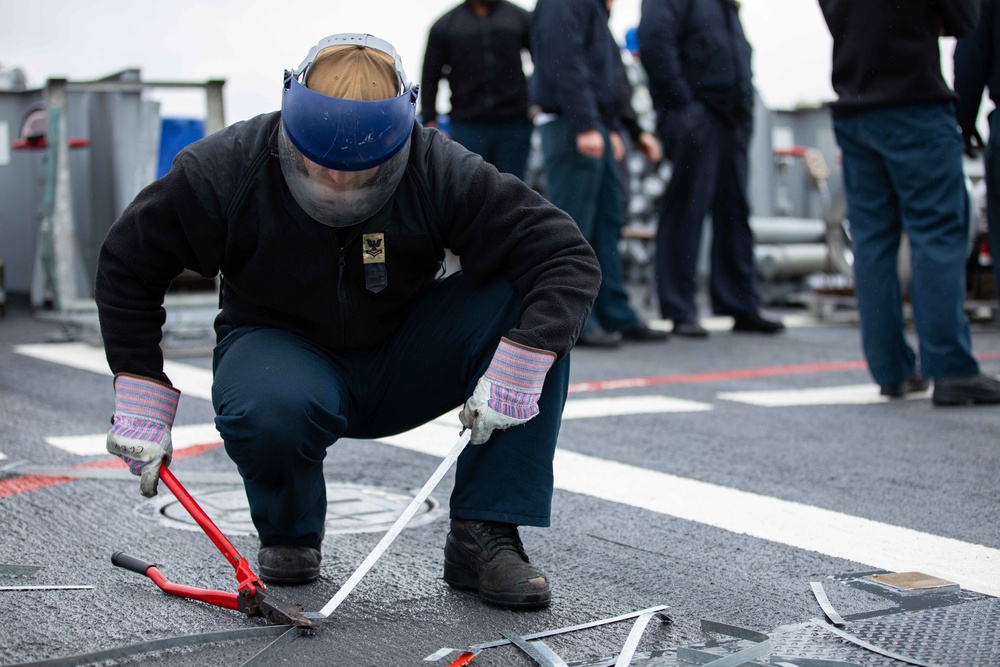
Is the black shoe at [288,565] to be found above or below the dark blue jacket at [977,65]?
below

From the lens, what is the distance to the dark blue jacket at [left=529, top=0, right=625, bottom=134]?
→ 619cm

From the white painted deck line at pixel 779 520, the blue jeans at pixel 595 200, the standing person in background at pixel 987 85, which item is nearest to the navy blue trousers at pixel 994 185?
the standing person in background at pixel 987 85

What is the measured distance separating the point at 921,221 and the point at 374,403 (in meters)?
2.74

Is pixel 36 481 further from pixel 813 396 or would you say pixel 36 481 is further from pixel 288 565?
pixel 813 396

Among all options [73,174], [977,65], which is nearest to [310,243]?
[977,65]

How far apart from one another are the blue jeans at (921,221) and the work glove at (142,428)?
10.1 feet

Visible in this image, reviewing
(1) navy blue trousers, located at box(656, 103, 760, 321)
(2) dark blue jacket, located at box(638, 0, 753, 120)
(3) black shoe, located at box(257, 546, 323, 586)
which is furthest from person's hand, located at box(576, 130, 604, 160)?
(3) black shoe, located at box(257, 546, 323, 586)

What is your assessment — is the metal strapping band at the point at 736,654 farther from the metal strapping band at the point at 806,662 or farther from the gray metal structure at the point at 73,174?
the gray metal structure at the point at 73,174

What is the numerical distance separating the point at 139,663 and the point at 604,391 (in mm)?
3238

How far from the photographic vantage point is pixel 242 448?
2.24m

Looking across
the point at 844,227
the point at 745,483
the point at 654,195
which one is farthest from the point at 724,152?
the point at 654,195

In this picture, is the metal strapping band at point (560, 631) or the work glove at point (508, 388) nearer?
the metal strapping band at point (560, 631)

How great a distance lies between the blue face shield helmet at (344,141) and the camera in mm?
2049

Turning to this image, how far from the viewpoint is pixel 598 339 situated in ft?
21.3
